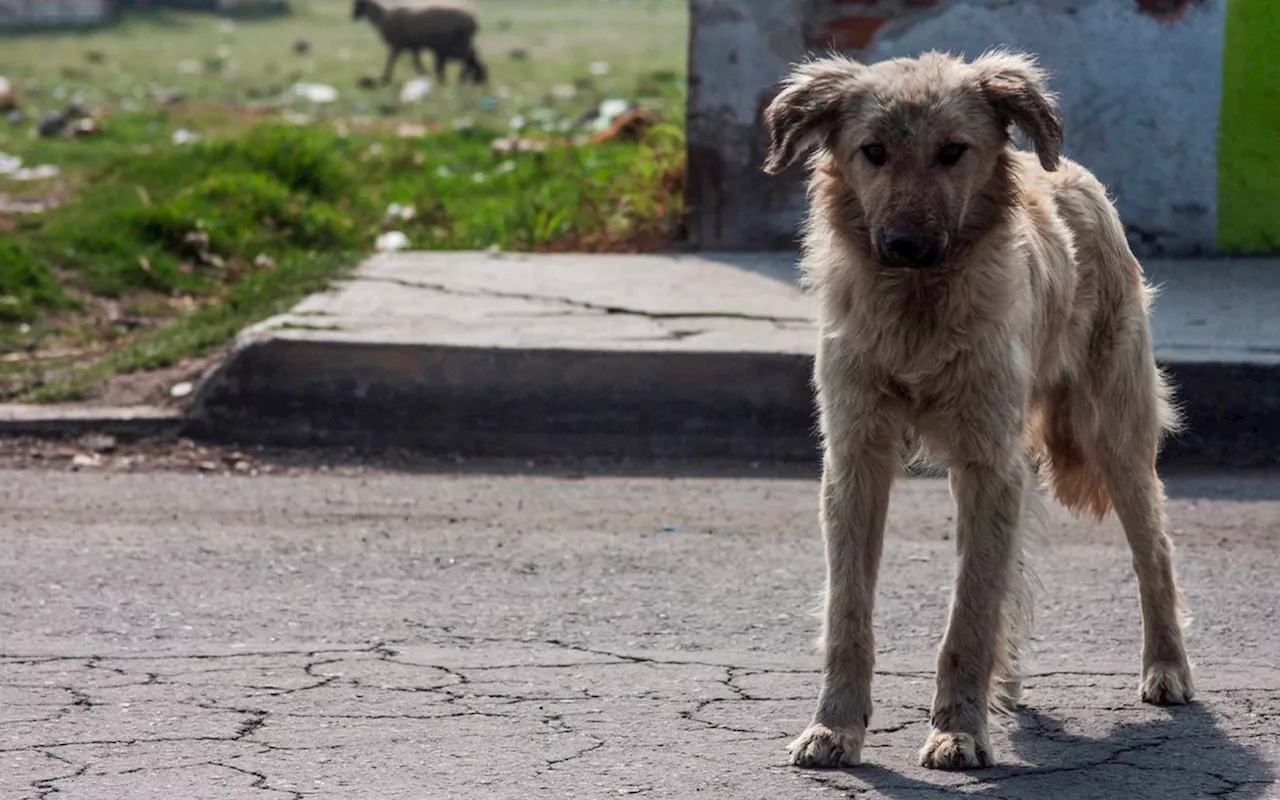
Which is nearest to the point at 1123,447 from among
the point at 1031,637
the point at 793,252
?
the point at 1031,637

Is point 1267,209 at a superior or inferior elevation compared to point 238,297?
superior

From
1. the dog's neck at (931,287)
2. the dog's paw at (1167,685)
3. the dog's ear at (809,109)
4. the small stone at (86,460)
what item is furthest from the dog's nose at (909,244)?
the small stone at (86,460)

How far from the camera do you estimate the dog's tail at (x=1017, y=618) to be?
4.24 m

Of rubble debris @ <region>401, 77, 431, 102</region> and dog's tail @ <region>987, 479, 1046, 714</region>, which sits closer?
dog's tail @ <region>987, 479, 1046, 714</region>

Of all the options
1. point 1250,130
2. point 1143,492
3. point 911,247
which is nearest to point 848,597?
point 911,247

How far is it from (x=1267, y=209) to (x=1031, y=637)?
5.18m

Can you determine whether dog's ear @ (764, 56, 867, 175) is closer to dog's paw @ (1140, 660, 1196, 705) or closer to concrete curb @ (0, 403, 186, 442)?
dog's paw @ (1140, 660, 1196, 705)

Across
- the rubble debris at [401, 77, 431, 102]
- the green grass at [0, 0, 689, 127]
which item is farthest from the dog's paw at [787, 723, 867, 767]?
the rubble debris at [401, 77, 431, 102]

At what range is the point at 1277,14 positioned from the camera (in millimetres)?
9141

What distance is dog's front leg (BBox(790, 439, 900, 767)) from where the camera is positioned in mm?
3979

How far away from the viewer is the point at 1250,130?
9.23m

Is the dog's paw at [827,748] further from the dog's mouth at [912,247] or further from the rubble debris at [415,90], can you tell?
the rubble debris at [415,90]

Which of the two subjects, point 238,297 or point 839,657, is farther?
point 238,297

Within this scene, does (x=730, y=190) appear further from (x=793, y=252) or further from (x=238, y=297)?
(x=238, y=297)
